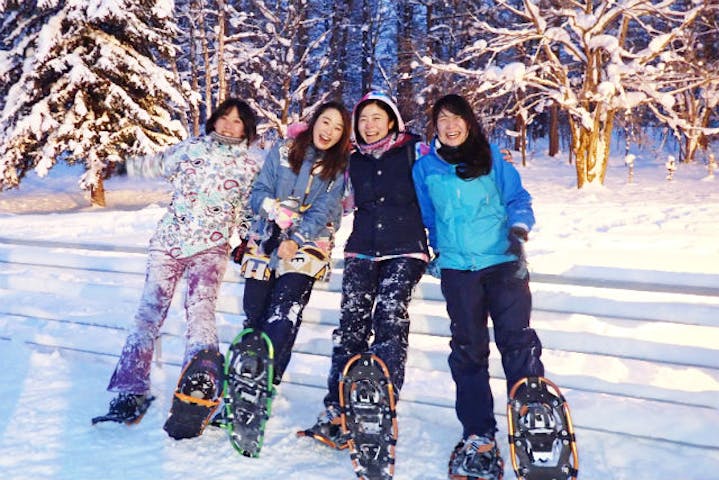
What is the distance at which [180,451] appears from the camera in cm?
306

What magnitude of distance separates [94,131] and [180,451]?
52.9 ft

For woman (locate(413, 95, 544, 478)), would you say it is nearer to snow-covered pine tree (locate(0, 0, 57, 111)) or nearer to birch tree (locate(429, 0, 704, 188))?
birch tree (locate(429, 0, 704, 188))

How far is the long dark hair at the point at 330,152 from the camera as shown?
3580mm

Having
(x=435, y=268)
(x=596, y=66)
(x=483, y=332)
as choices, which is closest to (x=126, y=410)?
(x=435, y=268)

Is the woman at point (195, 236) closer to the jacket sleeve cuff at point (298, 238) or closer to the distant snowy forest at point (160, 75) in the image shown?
the jacket sleeve cuff at point (298, 238)

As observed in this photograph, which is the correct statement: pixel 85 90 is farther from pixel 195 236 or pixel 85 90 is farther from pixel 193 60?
pixel 195 236

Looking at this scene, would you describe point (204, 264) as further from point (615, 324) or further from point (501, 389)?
point (615, 324)

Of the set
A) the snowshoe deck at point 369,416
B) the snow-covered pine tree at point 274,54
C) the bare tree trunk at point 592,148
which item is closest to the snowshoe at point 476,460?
the snowshoe deck at point 369,416

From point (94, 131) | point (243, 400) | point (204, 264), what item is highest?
point (94, 131)

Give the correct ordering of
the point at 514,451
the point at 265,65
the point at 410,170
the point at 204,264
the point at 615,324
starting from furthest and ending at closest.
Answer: the point at 265,65 → the point at 615,324 → the point at 204,264 → the point at 410,170 → the point at 514,451

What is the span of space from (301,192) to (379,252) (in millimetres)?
695

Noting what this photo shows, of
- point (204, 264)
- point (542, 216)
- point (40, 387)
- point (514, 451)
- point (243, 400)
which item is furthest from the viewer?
point (542, 216)

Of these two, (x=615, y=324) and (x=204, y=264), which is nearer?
(x=204, y=264)

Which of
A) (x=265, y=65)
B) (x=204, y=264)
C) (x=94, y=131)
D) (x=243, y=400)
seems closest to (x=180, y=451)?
(x=243, y=400)
